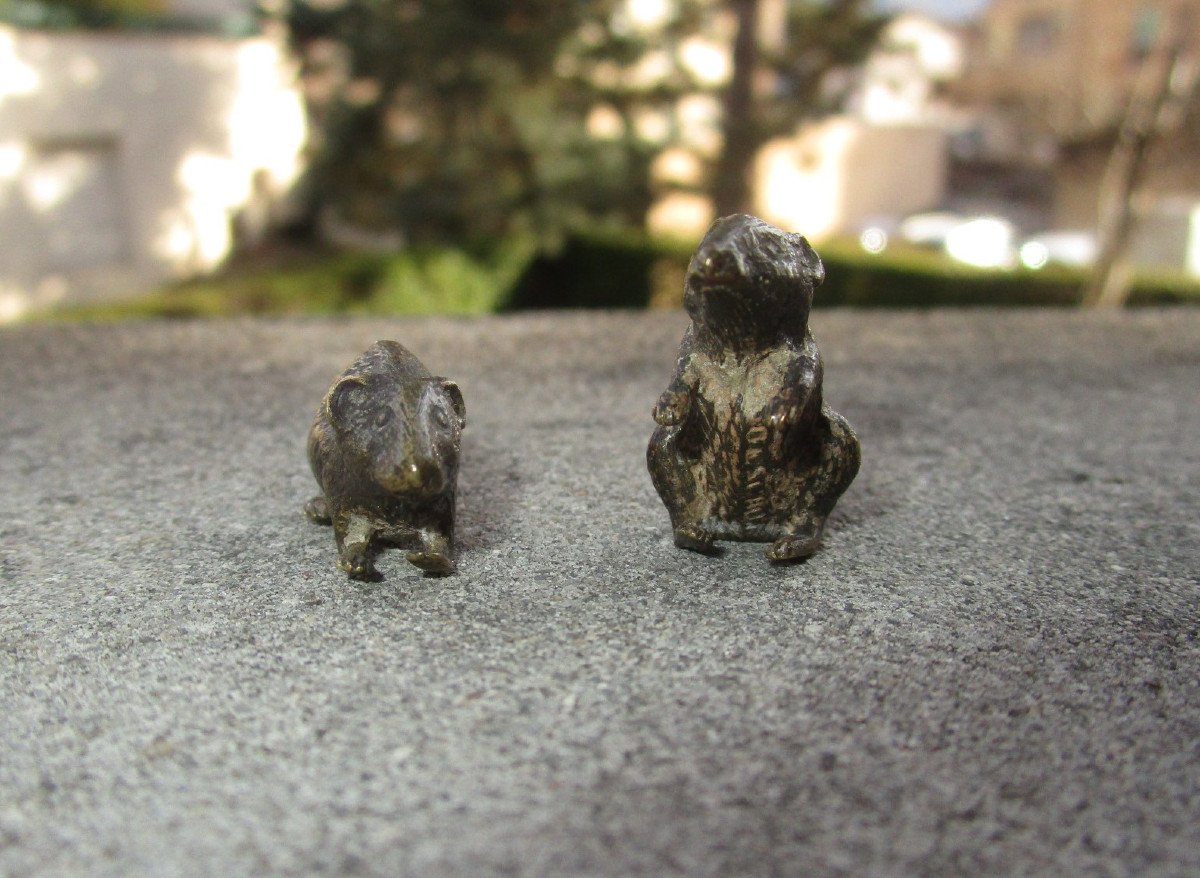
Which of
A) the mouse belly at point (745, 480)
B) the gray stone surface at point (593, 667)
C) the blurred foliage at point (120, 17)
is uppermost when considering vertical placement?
the blurred foliage at point (120, 17)

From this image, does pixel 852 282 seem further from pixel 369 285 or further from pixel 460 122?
pixel 369 285

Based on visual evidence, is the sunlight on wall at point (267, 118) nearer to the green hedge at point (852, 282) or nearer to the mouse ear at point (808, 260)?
the green hedge at point (852, 282)

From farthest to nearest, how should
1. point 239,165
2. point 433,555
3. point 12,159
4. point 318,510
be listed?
point 239,165 < point 12,159 < point 318,510 < point 433,555

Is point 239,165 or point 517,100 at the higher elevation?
point 517,100

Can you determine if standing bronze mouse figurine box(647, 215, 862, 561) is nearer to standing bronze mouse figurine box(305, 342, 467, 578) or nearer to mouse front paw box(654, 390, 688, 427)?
mouse front paw box(654, 390, 688, 427)

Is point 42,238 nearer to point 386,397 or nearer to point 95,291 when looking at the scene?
point 95,291

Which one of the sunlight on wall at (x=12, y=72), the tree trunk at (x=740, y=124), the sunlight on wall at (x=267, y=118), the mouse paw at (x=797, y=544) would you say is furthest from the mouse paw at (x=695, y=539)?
the sunlight on wall at (x=267, y=118)

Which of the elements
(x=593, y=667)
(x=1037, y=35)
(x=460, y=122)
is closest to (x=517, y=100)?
(x=460, y=122)
